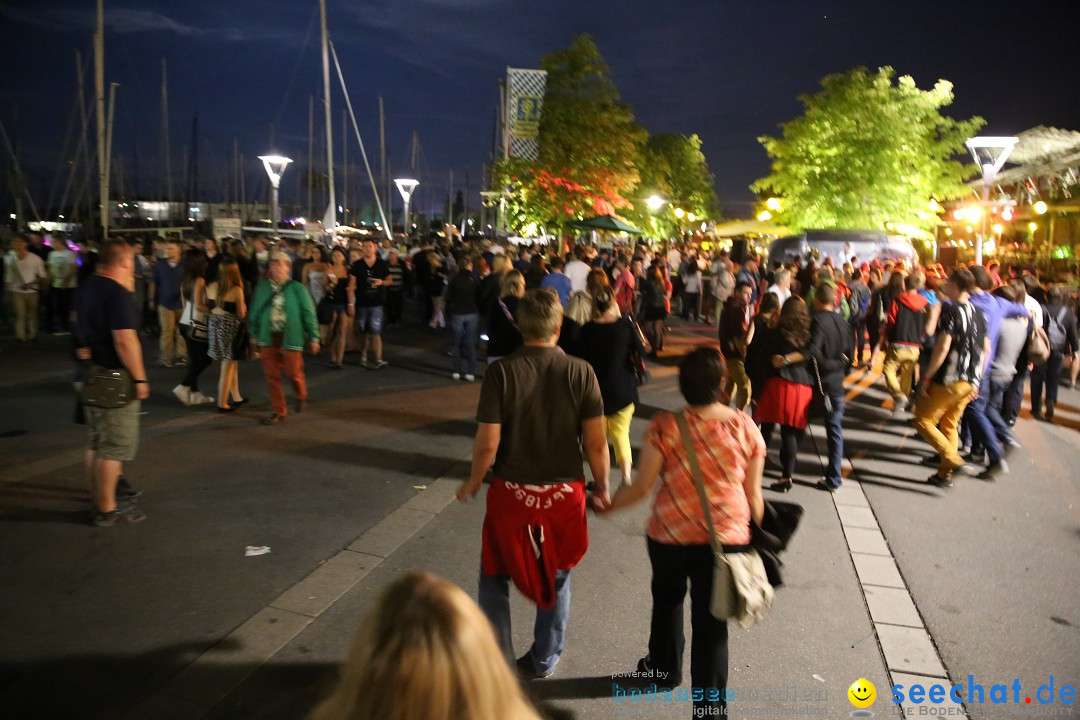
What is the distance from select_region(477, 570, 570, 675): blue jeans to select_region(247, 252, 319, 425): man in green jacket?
544 cm

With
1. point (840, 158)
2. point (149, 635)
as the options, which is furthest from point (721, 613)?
point (840, 158)

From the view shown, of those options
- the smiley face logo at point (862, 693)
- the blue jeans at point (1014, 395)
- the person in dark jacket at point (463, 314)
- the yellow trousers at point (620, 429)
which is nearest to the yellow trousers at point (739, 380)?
the yellow trousers at point (620, 429)

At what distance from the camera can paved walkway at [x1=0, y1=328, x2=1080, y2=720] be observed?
374 cm

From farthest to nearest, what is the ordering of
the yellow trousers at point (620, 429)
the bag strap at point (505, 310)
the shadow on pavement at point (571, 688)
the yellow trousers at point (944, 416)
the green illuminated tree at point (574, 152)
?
the green illuminated tree at point (574, 152)
the bag strap at point (505, 310)
the yellow trousers at point (944, 416)
the yellow trousers at point (620, 429)
the shadow on pavement at point (571, 688)

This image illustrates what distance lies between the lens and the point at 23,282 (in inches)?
523

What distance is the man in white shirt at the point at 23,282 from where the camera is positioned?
1328 centimetres

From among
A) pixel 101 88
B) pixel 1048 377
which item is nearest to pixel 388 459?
pixel 1048 377

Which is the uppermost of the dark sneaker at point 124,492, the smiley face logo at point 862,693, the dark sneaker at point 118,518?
the dark sneaker at point 124,492

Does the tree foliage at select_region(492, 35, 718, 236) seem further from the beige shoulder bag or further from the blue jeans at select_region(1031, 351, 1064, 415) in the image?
the beige shoulder bag

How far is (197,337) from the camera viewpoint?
9242 mm

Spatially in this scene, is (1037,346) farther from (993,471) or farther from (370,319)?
(370,319)

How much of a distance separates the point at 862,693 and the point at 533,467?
198 cm

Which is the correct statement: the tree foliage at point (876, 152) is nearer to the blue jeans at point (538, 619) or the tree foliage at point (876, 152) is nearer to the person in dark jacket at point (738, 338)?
the person in dark jacket at point (738, 338)

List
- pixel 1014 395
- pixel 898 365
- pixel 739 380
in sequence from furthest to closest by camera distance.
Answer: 1. pixel 898 365
2. pixel 1014 395
3. pixel 739 380
